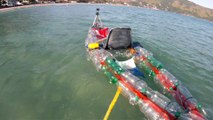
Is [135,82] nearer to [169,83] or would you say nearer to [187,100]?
[169,83]

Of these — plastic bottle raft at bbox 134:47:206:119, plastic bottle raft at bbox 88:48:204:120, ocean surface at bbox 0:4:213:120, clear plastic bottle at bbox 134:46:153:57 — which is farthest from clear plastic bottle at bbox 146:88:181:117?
clear plastic bottle at bbox 134:46:153:57

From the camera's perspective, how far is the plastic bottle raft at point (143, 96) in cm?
857

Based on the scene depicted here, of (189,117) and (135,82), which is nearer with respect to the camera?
(189,117)

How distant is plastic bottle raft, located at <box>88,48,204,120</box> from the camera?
28.1ft

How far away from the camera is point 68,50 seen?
1808 cm

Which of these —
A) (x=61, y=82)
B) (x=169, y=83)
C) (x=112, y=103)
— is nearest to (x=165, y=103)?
(x=169, y=83)

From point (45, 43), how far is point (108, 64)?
10.00 meters

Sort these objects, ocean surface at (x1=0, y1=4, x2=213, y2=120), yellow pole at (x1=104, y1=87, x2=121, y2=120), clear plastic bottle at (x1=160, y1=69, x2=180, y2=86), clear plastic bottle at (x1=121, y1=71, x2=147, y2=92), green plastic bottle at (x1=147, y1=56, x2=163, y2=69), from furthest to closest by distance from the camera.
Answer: green plastic bottle at (x1=147, y1=56, x2=163, y2=69) < clear plastic bottle at (x1=160, y1=69, x2=180, y2=86) < clear plastic bottle at (x1=121, y1=71, x2=147, y2=92) < ocean surface at (x1=0, y1=4, x2=213, y2=120) < yellow pole at (x1=104, y1=87, x2=121, y2=120)

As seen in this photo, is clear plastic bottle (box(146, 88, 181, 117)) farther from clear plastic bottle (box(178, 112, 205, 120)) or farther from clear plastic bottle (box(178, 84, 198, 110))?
clear plastic bottle (box(178, 84, 198, 110))

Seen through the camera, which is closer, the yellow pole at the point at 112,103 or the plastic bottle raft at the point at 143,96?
the plastic bottle raft at the point at 143,96

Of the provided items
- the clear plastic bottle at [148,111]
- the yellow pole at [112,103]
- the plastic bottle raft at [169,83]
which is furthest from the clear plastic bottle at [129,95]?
the plastic bottle raft at [169,83]

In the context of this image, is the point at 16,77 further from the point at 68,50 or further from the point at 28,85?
the point at 68,50

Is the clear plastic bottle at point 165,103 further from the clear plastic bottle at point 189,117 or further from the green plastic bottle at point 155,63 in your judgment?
the green plastic bottle at point 155,63

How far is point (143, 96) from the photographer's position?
9734mm
